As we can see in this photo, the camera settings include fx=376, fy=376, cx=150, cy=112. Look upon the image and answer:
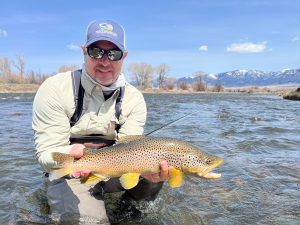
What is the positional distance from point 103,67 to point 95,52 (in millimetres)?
192

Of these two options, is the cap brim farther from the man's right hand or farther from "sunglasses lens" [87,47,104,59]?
the man's right hand

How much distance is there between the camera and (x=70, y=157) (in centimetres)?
304

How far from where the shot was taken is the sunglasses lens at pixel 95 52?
3.45 metres

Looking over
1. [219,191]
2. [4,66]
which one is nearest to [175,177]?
[219,191]

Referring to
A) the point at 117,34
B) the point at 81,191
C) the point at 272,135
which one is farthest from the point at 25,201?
the point at 272,135

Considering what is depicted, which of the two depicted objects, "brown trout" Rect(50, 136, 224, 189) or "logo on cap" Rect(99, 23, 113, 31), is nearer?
"brown trout" Rect(50, 136, 224, 189)

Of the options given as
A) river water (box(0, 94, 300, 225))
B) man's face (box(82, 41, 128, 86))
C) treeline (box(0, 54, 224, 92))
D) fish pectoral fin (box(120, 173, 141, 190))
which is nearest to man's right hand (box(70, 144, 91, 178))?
fish pectoral fin (box(120, 173, 141, 190))

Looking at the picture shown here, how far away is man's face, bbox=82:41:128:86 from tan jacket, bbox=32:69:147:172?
4.0 inches

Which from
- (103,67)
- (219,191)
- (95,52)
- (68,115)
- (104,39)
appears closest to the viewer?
(104,39)

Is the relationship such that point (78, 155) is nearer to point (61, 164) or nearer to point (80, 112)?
point (61, 164)

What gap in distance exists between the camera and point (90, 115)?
379 cm

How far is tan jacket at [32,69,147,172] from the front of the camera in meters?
3.46

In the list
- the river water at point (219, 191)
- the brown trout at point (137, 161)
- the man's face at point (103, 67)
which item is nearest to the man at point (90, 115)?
the man's face at point (103, 67)

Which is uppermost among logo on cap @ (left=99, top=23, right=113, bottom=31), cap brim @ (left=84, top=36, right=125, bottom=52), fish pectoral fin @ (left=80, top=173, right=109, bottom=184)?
logo on cap @ (left=99, top=23, right=113, bottom=31)
